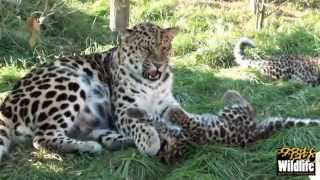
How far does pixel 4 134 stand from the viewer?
5.69 m

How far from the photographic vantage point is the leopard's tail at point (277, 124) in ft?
20.1

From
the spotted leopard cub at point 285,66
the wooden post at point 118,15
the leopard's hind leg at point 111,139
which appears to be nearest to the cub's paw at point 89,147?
the leopard's hind leg at point 111,139

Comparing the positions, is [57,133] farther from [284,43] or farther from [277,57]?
[284,43]

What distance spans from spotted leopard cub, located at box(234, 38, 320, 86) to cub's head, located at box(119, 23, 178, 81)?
9.44 ft

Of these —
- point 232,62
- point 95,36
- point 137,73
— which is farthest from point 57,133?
point 95,36

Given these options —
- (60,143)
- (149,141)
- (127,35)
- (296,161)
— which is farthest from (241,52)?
(296,161)

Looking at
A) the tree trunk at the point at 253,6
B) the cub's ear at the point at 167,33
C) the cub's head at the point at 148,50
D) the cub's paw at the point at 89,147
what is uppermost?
the tree trunk at the point at 253,6

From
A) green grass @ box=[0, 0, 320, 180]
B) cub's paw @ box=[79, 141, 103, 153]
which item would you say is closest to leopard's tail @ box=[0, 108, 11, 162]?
green grass @ box=[0, 0, 320, 180]

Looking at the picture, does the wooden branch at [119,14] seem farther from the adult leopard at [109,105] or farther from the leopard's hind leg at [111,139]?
the leopard's hind leg at [111,139]

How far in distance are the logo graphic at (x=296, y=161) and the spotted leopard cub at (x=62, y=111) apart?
1374 millimetres

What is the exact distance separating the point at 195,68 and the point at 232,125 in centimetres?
287

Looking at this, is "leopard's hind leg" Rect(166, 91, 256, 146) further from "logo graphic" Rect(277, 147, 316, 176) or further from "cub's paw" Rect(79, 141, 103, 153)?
"cub's paw" Rect(79, 141, 103, 153)

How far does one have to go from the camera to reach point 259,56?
9.24m

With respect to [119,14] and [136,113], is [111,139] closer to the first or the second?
[136,113]
